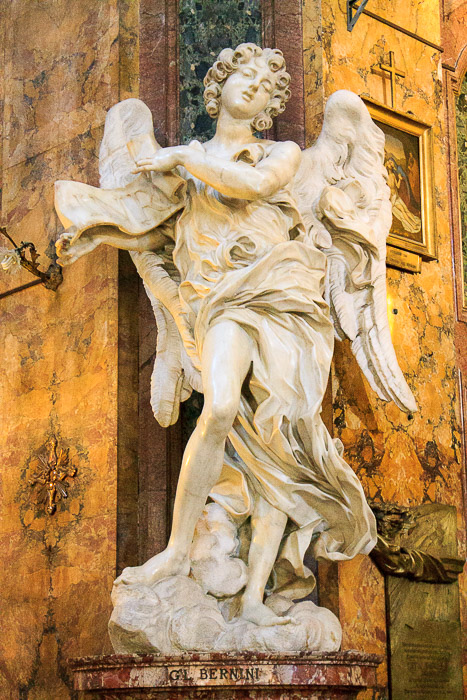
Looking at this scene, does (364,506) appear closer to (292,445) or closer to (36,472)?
(292,445)

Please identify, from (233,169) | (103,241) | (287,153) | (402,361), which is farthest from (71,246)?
(402,361)

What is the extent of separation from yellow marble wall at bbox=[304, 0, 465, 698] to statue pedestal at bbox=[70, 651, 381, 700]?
1.38 m

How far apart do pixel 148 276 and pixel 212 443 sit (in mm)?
1125

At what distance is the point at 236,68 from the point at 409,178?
209cm

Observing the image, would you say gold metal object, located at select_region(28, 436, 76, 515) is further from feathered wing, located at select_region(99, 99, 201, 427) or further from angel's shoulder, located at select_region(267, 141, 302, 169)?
angel's shoulder, located at select_region(267, 141, 302, 169)

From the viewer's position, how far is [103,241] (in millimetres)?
5934

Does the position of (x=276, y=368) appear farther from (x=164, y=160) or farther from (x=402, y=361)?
(x=402, y=361)

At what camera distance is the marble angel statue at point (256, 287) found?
5547mm

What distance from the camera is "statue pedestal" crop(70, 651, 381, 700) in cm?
496

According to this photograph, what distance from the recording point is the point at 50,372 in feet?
24.1

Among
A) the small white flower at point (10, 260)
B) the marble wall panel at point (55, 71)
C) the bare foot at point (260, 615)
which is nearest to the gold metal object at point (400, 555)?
the bare foot at point (260, 615)

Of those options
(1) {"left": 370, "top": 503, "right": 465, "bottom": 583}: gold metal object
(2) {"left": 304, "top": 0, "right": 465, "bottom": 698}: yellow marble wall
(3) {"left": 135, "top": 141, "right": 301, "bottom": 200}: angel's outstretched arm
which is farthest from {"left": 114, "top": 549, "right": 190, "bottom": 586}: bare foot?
(3) {"left": 135, "top": 141, "right": 301, "bottom": 200}: angel's outstretched arm

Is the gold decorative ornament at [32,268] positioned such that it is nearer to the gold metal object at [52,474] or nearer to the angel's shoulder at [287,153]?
the gold metal object at [52,474]

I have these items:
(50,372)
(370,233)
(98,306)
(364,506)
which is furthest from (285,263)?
(50,372)
